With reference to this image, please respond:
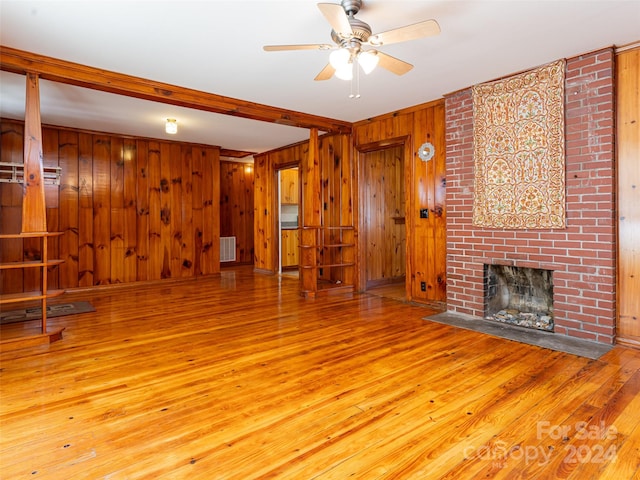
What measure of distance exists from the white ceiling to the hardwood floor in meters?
2.50

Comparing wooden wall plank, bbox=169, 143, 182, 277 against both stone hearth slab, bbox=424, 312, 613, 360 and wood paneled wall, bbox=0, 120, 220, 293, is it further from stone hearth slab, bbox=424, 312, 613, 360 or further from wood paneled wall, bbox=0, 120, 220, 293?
stone hearth slab, bbox=424, 312, 613, 360

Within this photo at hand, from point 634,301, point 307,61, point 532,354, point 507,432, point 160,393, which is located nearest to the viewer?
point 507,432

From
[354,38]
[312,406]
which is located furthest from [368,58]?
[312,406]

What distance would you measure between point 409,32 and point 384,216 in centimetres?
377

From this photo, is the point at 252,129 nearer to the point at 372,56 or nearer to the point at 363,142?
the point at 363,142

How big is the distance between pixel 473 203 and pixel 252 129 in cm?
357

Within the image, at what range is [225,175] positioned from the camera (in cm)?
873

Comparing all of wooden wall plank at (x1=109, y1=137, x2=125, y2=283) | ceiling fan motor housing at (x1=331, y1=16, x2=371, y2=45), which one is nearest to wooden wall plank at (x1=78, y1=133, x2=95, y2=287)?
wooden wall plank at (x1=109, y1=137, x2=125, y2=283)

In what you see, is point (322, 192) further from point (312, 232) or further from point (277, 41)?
point (277, 41)

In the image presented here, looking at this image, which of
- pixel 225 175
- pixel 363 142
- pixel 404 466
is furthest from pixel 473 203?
pixel 225 175

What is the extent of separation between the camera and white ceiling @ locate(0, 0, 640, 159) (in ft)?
8.20

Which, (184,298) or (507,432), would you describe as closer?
(507,432)

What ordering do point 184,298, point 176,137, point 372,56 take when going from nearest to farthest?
point 372,56
point 184,298
point 176,137

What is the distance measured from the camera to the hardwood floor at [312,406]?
1.56 m
